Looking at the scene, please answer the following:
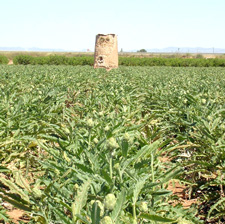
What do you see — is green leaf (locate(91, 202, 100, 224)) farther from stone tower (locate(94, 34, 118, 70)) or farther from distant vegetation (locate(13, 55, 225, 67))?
distant vegetation (locate(13, 55, 225, 67))

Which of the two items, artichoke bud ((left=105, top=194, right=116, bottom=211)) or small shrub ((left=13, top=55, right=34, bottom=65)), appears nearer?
artichoke bud ((left=105, top=194, right=116, bottom=211))

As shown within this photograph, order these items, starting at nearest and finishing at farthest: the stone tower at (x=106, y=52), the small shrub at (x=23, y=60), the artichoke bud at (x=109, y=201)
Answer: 1. the artichoke bud at (x=109, y=201)
2. the stone tower at (x=106, y=52)
3. the small shrub at (x=23, y=60)

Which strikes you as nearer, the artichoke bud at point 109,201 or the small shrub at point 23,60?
the artichoke bud at point 109,201

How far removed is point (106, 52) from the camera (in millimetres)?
22062

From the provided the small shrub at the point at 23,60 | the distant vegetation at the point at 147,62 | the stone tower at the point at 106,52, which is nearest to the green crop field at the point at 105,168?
the stone tower at the point at 106,52

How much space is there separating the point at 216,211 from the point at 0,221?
1907mm

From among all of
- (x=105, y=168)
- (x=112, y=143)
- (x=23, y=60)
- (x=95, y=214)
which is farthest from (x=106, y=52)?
(x=95, y=214)

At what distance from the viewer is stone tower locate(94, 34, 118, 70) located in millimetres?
22000

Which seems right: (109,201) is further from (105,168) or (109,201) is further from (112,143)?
(105,168)

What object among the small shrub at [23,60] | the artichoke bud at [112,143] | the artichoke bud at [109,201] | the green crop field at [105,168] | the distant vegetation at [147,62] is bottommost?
the green crop field at [105,168]

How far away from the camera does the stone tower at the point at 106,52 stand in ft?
72.2

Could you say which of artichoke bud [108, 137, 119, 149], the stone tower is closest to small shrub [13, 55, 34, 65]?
the stone tower

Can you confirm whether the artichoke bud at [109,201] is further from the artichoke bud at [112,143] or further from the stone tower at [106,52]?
the stone tower at [106,52]

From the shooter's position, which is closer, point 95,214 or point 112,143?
point 95,214
